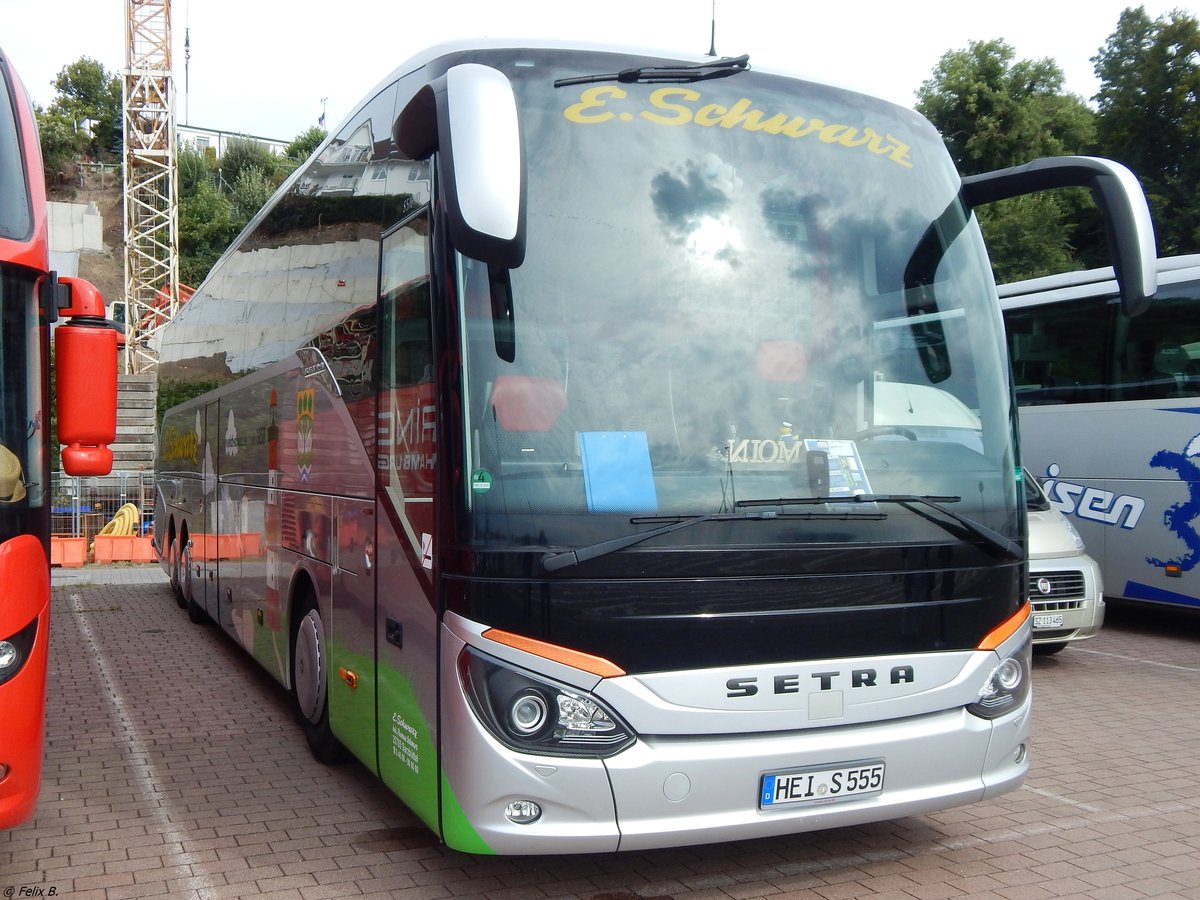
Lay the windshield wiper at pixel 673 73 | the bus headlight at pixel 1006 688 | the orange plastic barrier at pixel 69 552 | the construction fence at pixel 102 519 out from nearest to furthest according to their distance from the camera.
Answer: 1. the windshield wiper at pixel 673 73
2. the bus headlight at pixel 1006 688
3. the orange plastic barrier at pixel 69 552
4. the construction fence at pixel 102 519

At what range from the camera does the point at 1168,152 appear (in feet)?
107

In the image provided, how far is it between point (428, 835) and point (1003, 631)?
2686mm

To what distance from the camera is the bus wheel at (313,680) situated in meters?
6.30

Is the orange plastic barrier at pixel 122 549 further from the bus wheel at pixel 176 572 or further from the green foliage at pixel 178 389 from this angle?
the bus wheel at pixel 176 572

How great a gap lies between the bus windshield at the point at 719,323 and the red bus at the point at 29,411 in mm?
1594

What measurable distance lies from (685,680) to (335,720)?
8.63 ft

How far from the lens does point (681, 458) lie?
424 cm

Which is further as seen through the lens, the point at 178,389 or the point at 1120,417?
the point at 178,389

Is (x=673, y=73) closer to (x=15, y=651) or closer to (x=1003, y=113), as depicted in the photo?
(x=15, y=651)

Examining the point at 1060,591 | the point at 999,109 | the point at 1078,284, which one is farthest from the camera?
the point at 999,109

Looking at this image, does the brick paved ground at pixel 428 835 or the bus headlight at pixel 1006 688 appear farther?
the brick paved ground at pixel 428 835

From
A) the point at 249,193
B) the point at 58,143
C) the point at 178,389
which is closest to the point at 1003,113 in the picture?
the point at 178,389

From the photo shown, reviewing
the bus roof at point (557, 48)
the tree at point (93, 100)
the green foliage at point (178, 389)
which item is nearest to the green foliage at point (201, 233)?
the tree at point (93, 100)

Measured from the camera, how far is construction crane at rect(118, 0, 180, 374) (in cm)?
4506
